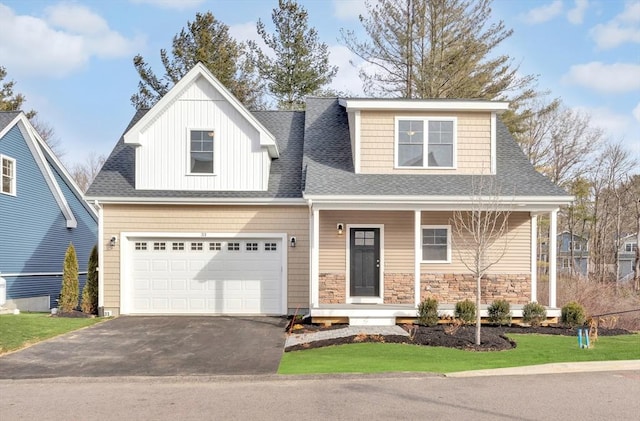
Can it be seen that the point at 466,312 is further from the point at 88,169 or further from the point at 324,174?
the point at 88,169

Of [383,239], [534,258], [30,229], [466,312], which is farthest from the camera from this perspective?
[30,229]

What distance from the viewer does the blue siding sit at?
1680 cm

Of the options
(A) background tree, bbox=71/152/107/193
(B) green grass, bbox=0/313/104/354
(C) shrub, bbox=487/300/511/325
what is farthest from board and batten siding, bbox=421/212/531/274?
(A) background tree, bbox=71/152/107/193

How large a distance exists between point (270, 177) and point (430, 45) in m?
13.9

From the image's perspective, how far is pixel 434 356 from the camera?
9398mm

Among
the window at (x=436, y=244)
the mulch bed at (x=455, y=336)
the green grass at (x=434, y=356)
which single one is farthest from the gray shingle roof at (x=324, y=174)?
the green grass at (x=434, y=356)

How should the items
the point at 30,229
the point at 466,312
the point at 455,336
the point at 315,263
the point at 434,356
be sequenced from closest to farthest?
the point at 434,356 < the point at 455,336 < the point at 466,312 < the point at 315,263 < the point at 30,229

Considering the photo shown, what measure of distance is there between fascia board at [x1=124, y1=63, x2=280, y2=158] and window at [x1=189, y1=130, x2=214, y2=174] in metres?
1.07

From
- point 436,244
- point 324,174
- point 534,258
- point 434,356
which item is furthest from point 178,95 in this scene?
point 534,258

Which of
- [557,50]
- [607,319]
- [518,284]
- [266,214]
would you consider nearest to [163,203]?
[266,214]

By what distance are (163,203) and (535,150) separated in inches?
1002

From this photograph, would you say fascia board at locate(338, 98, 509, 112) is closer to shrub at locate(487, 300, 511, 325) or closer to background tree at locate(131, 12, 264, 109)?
shrub at locate(487, 300, 511, 325)

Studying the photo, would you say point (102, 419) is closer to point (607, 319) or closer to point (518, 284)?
point (518, 284)

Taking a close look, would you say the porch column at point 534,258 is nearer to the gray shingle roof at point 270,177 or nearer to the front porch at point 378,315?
the front porch at point 378,315
